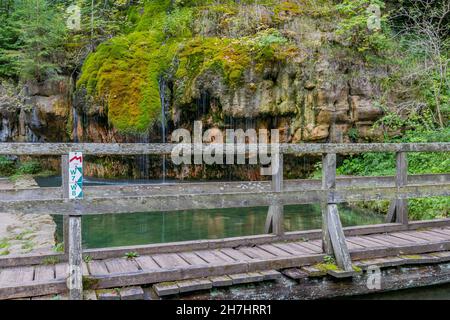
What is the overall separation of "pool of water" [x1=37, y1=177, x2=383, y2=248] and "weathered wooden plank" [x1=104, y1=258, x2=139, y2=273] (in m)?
3.84

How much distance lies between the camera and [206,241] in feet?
17.3

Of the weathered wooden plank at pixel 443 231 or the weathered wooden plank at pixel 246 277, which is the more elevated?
the weathered wooden plank at pixel 443 231

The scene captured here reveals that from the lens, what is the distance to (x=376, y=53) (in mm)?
16469

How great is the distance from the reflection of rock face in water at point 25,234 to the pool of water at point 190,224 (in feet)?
2.11

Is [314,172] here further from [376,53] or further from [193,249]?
[193,249]

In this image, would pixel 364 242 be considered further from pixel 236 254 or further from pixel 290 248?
pixel 236 254

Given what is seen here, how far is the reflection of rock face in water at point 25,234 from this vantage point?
245 inches

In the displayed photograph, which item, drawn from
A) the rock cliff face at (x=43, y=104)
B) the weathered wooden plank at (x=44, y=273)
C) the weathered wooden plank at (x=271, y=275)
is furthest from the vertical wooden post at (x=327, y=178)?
the rock cliff face at (x=43, y=104)

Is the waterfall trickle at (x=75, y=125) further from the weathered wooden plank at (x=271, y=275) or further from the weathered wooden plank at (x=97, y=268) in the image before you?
the weathered wooden plank at (x=271, y=275)

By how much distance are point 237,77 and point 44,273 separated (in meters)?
11.4

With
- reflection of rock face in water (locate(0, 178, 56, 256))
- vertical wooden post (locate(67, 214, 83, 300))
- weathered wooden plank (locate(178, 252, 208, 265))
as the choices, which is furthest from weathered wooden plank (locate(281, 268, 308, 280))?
reflection of rock face in water (locate(0, 178, 56, 256))

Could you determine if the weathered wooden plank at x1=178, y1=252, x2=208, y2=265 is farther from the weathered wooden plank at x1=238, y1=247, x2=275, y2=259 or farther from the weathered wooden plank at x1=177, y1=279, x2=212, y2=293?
Result: the weathered wooden plank at x1=238, y1=247, x2=275, y2=259

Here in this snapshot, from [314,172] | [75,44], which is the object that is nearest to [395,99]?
[314,172]

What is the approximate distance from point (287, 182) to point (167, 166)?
39.9 ft
